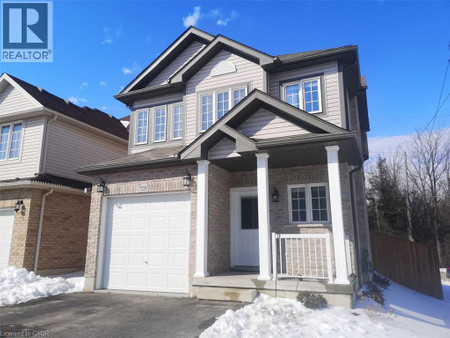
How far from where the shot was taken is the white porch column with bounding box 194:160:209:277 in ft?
24.3

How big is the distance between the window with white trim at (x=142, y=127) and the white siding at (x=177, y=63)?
1.23 meters

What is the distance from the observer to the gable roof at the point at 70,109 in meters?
12.8

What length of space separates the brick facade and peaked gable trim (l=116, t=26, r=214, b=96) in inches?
188

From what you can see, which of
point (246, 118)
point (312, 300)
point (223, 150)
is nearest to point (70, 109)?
point (223, 150)

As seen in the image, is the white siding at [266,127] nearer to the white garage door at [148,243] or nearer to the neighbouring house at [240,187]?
the neighbouring house at [240,187]

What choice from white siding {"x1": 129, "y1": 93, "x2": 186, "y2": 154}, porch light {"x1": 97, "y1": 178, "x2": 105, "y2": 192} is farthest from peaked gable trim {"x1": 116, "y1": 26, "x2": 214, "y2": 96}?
porch light {"x1": 97, "y1": 178, "x2": 105, "y2": 192}

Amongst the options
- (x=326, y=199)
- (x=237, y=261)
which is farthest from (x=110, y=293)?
(x=326, y=199)

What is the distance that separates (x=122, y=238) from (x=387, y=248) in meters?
10.2

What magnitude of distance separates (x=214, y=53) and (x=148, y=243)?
241 inches

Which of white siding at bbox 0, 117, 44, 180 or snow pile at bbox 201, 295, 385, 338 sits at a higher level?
white siding at bbox 0, 117, 44, 180

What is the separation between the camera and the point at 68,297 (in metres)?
7.95

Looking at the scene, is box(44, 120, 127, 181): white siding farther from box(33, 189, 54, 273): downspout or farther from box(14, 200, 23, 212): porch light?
box(14, 200, 23, 212): porch light

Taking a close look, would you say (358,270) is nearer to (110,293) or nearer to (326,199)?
(326,199)

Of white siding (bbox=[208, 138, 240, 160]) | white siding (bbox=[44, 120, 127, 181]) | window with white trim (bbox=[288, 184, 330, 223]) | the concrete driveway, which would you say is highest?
white siding (bbox=[44, 120, 127, 181])
